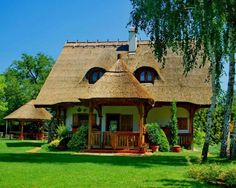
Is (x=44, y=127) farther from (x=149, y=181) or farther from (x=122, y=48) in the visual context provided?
(x=149, y=181)

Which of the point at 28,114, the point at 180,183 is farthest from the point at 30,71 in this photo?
the point at 180,183

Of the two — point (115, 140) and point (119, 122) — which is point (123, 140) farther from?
point (119, 122)

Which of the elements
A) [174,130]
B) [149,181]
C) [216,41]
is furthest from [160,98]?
[149,181]

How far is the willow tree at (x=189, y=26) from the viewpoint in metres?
14.6

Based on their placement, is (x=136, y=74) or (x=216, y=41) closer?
(x=216, y=41)

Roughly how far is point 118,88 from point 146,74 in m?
6.79

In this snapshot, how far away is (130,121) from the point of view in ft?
95.4

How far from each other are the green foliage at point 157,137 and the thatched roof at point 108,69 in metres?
2.58

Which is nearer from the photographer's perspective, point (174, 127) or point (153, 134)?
point (153, 134)

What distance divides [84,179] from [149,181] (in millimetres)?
1809

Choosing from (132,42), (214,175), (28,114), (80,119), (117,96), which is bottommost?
(214,175)

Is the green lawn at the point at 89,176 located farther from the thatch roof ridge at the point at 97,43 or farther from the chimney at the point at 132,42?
the thatch roof ridge at the point at 97,43

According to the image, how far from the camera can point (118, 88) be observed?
76.1 ft

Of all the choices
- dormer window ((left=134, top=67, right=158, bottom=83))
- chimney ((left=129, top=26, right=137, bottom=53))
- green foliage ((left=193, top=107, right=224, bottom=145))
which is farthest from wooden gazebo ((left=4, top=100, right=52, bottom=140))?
dormer window ((left=134, top=67, right=158, bottom=83))
